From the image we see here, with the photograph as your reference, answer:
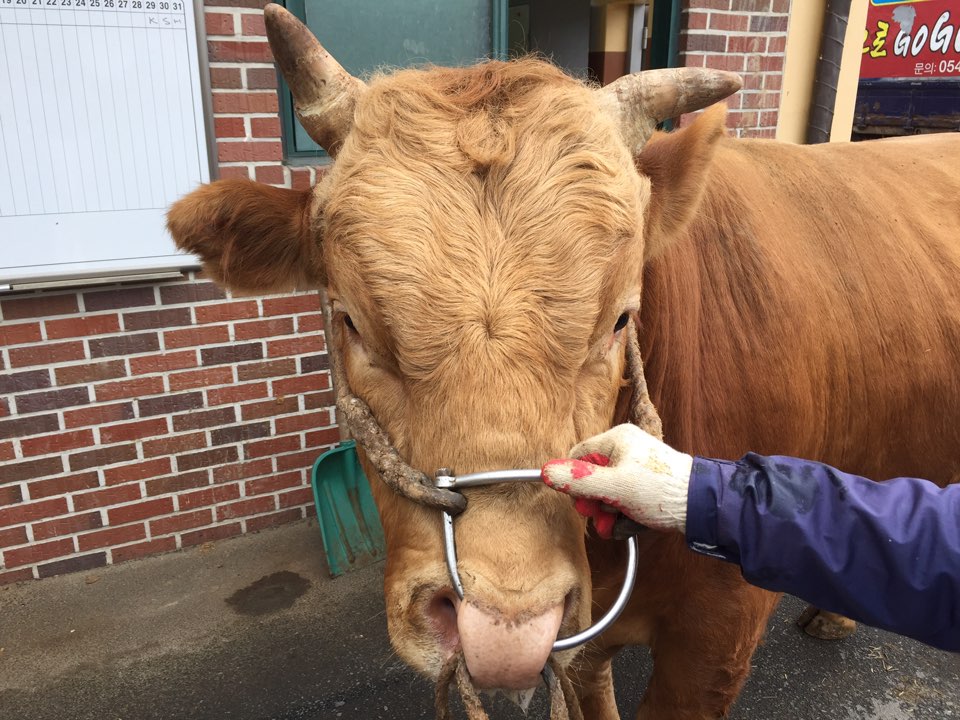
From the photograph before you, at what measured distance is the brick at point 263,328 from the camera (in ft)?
12.3

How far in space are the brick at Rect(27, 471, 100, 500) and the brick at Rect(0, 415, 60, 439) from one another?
10.2 inches

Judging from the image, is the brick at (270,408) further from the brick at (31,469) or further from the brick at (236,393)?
the brick at (31,469)

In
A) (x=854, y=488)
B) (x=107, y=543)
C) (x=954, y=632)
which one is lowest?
(x=107, y=543)

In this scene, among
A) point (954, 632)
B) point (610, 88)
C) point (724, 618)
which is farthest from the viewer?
point (724, 618)

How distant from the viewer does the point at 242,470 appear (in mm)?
3955

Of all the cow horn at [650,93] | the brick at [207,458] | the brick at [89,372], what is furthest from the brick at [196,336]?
the cow horn at [650,93]

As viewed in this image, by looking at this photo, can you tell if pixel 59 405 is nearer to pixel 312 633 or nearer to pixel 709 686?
pixel 312 633

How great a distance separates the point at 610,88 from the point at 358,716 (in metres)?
2.61

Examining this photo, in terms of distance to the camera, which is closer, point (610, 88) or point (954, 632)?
point (954, 632)

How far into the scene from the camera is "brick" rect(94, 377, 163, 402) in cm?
354

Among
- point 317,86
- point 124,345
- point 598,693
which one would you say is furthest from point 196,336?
point 598,693

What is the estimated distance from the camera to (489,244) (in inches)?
57.8

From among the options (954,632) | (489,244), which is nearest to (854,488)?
(954,632)

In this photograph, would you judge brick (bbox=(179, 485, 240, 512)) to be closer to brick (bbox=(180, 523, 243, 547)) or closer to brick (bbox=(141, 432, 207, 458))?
brick (bbox=(180, 523, 243, 547))
